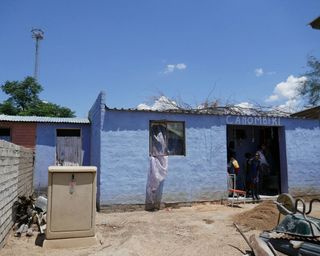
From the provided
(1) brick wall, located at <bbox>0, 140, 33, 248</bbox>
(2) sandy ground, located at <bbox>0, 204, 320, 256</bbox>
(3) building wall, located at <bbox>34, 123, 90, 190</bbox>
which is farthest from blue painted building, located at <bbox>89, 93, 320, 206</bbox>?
(1) brick wall, located at <bbox>0, 140, 33, 248</bbox>

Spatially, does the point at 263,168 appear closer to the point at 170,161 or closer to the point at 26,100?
the point at 170,161

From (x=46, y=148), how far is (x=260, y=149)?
9.36 meters

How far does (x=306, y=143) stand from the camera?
14.1 m

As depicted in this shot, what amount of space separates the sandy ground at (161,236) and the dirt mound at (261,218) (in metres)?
0.17

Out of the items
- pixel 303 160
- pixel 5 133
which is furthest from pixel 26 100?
pixel 303 160

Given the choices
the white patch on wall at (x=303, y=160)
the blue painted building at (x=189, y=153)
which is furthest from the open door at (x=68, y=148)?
the white patch on wall at (x=303, y=160)

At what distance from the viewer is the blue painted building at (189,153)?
1135 cm

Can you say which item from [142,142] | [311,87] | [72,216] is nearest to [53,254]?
[72,216]

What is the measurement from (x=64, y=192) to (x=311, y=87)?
88.0 ft

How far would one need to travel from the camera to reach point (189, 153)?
12.3 m

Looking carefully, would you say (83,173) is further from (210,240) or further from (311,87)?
(311,87)

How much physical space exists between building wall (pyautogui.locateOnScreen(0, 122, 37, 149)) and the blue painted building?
386 centimetres

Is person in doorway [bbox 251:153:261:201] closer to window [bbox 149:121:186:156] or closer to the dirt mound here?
window [bbox 149:121:186:156]

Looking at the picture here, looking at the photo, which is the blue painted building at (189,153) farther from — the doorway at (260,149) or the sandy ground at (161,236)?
the sandy ground at (161,236)
